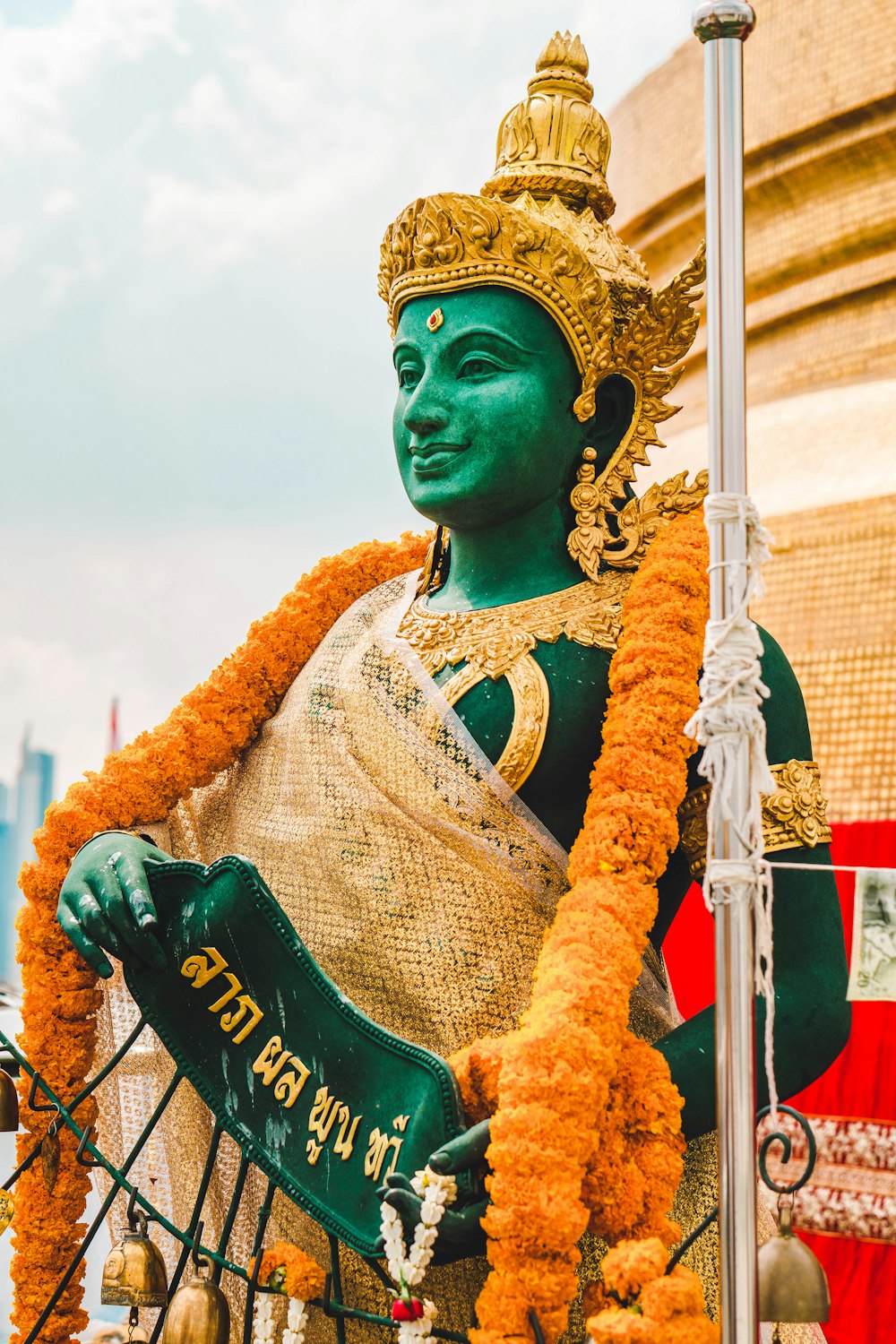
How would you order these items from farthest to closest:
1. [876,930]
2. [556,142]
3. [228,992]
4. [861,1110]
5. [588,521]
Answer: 1. [861,1110]
2. [556,142]
3. [588,521]
4. [228,992]
5. [876,930]

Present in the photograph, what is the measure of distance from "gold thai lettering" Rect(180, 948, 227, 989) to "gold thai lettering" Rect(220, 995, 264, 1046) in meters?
0.06

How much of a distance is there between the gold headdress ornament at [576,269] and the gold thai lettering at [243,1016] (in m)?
0.96

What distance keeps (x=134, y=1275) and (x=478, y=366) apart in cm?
162

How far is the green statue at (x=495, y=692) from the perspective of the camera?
8.99 feet

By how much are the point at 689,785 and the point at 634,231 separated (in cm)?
407

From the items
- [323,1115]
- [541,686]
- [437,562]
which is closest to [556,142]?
[437,562]

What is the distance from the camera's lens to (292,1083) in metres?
2.62

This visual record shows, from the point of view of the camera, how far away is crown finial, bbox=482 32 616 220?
3.12 metres

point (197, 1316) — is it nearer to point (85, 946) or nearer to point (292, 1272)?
A: point (292, 1272)

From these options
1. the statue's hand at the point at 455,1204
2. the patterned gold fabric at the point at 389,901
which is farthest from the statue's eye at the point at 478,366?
the statue's hand at the point at 455,1204

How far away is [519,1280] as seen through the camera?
7.45 feet

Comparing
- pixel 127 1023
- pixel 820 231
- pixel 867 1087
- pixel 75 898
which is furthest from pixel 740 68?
pixel 820 231

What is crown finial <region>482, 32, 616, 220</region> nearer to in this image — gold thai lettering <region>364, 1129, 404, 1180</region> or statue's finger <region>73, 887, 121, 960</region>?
statue's finger <region>73, 887, 121, 960</region>

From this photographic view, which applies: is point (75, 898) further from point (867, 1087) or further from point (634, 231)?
point (634, 231)
